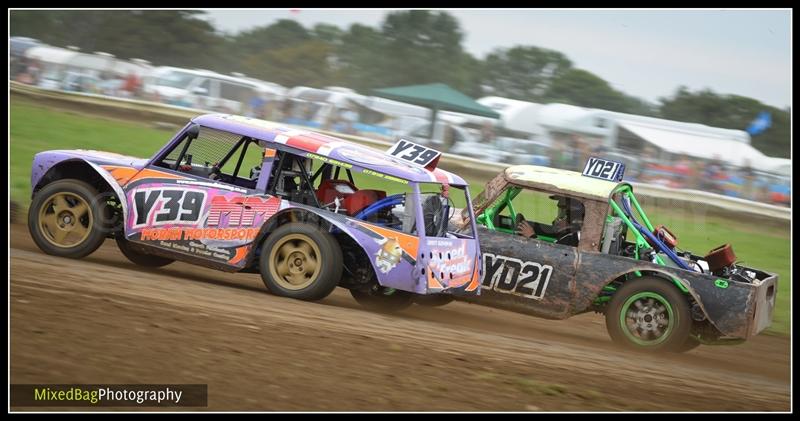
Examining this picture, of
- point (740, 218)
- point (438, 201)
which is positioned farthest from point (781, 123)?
point (438, 201)

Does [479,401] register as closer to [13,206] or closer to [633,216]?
[633,216]

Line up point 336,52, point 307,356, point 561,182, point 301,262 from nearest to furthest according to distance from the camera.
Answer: point 307,356
point 301,262
point 561,182
point 336,52

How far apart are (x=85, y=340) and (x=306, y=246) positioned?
10.1 ft

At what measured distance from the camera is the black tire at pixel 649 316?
961cm

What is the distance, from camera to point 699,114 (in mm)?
26797

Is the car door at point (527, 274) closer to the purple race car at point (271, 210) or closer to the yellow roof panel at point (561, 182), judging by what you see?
the purple race car at point (271, 210)

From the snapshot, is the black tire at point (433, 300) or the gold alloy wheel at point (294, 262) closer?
the gold alloy wheel at point (294, 262)

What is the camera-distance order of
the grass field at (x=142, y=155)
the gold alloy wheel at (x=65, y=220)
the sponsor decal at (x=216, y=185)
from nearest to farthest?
1. the sponsor decal at (x=216, y=185)
2. the gold alloy wheel at (x=65, y=220)
3. the grass field at (x=142, y=155)

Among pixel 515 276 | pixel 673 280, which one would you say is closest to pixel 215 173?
pixel 515 276

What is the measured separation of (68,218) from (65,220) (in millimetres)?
42

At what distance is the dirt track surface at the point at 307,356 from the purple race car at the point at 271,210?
1.24ft

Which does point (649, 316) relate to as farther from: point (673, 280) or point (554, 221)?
point (554, 221)

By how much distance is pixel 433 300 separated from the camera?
1077cm

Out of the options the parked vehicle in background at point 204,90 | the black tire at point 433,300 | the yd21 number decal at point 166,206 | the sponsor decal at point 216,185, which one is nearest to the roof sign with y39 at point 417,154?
the black tire at point 433,300
